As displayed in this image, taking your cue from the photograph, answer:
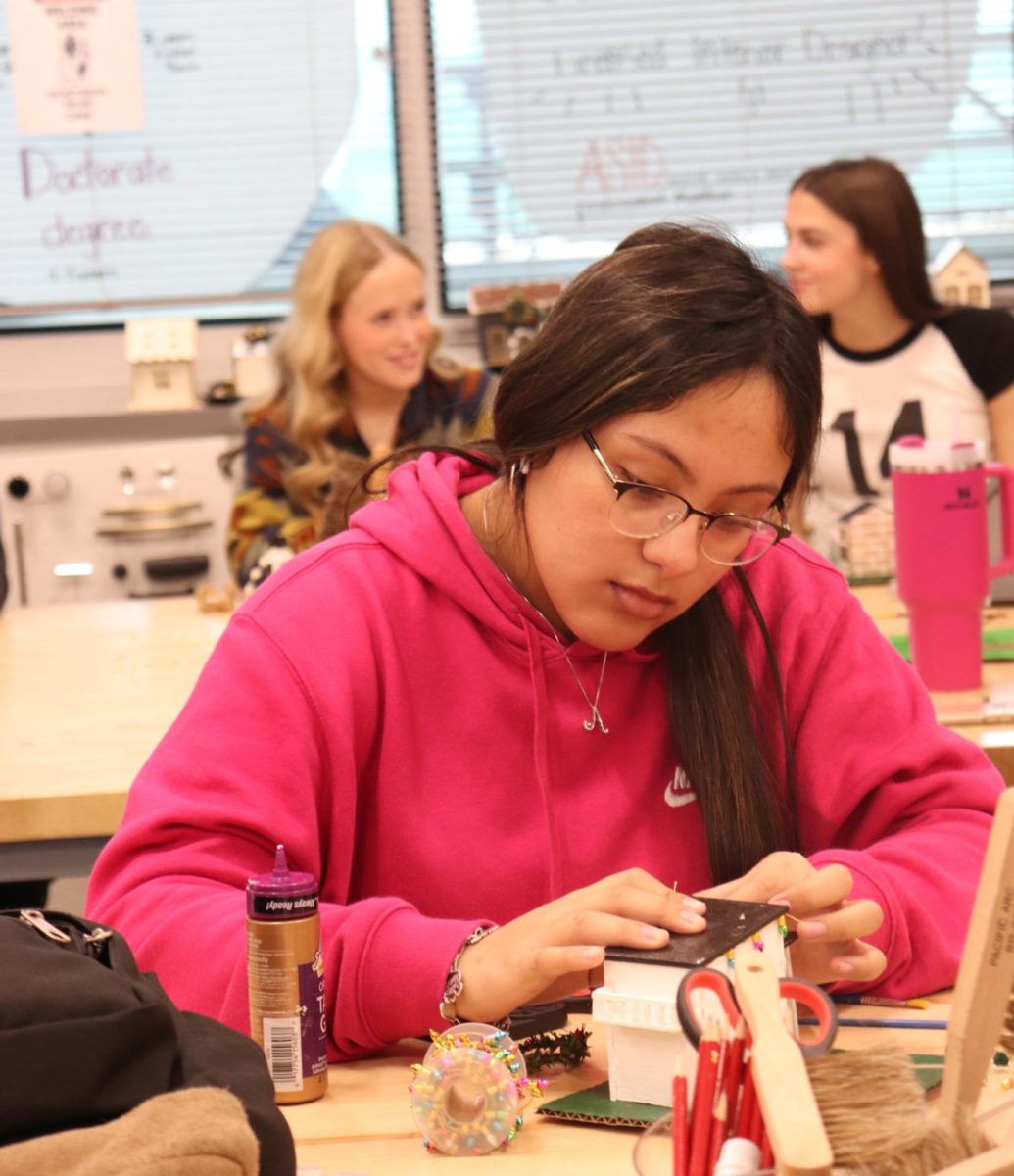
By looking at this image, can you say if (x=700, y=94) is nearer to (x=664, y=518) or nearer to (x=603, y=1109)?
(x=664, y=518)

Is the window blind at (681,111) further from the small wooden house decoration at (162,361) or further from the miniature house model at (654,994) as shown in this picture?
the miniature house model at (654,994)

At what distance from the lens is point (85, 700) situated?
2.26m

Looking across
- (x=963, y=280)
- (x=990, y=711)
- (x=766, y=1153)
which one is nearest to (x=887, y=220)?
(x=963, y=280)

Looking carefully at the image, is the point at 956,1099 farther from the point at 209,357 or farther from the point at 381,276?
the point at 209,357

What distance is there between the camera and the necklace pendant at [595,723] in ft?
4.55

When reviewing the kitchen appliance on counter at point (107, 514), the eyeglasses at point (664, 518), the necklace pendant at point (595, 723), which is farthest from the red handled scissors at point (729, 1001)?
the kitchen appliance on counter at point (107, 514)

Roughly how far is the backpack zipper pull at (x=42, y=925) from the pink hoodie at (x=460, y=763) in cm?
18

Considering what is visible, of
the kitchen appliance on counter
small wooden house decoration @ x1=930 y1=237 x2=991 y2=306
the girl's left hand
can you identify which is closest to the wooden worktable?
the girl's left hand

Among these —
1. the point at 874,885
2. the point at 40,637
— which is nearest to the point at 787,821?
the point at 874,885

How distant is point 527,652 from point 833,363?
244 cm

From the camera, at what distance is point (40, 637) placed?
9.02 feet

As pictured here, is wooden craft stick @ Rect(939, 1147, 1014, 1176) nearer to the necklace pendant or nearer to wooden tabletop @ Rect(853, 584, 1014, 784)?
the necklace pendant

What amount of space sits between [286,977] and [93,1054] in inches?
8.2

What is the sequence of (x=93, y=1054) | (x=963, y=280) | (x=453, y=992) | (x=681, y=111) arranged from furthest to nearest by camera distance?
(x=681, y=111)
(x=963, y=280)
(x=453, y=992)
(x=93, y=1054)
